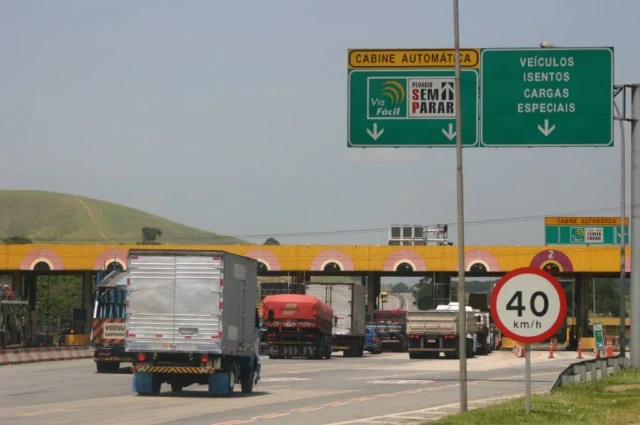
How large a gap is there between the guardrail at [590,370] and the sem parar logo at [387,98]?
288 inches

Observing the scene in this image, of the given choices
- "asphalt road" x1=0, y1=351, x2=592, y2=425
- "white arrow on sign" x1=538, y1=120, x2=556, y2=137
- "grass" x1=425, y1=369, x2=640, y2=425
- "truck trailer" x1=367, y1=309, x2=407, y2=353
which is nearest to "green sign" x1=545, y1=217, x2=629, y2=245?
"truck trailer" x1=367, y1=309, x2=407, y2=353

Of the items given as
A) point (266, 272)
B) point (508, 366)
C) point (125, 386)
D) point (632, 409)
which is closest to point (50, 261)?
point (266, 272)

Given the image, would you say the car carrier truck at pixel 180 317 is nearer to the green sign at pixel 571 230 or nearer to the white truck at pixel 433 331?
the white truck at pixel 433 331

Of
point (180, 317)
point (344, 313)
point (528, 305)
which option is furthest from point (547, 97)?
point (344, 313)

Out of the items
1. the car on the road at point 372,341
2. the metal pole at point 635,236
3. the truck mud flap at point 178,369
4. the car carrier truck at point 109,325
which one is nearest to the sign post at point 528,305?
the truck mud flap at point 178,369

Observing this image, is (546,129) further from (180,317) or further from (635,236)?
(180,317)

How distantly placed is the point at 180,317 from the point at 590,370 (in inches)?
370

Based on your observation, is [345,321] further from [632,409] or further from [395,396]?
[632,409]

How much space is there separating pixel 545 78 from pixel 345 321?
3217cm

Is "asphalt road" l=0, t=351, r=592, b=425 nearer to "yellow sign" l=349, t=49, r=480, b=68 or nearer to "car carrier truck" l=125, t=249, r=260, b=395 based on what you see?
"car carrier truck" l=125, t=249, r=260, b=395

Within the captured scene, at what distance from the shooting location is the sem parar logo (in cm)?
3169

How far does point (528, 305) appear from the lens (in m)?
17.2

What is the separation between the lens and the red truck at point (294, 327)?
180 ft

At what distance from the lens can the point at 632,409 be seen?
22.2 m
